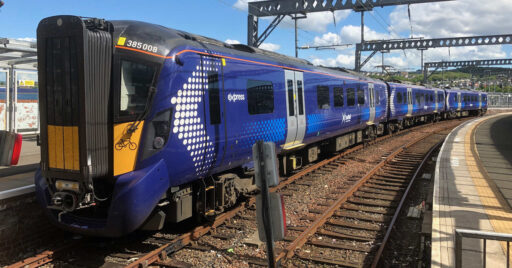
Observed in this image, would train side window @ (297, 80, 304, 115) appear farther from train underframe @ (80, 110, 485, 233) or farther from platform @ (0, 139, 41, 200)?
platform @ (0, 139, 41, 200)

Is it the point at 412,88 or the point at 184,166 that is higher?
the point at 412,88

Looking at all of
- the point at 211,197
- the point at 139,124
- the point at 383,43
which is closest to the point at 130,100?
the point at 139,124

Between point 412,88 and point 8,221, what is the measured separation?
23317 mm

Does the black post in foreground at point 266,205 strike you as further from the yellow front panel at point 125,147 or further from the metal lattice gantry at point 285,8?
the metal lattice gantry at point 285,8

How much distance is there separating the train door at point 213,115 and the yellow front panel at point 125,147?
93 cm

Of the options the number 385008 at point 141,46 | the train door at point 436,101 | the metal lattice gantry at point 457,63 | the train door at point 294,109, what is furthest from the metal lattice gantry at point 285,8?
the metal lattice gantry at point 457,63

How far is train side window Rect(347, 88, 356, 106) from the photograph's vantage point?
523 inches

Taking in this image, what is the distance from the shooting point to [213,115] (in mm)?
5895

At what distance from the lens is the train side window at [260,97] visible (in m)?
6.98

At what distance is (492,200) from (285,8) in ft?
38.2

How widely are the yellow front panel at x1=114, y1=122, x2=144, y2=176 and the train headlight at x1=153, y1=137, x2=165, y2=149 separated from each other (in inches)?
8.5

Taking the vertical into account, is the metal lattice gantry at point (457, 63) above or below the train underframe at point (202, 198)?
above

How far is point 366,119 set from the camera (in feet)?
50.5

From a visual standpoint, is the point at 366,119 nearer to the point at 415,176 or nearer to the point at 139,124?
the point at 415,176
